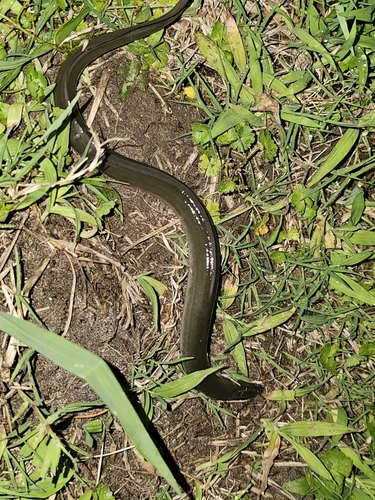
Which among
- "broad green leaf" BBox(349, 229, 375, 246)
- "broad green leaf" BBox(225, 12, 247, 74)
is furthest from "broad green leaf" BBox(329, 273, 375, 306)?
"broad green leaf" BBox(225, 12, 247, 74)

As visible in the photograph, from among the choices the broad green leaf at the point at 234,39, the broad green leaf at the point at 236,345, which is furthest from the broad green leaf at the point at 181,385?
the broad green leaf at the point at 234,39

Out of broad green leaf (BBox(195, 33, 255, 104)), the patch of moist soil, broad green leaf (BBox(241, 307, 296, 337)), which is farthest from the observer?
broad green leaf (BBox(241, 307, 296, 337))

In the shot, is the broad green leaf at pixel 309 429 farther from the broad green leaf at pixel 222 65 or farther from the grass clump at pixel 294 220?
the broad green leaf at pixel 222 65

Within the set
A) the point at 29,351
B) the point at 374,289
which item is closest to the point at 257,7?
the point at 374,289

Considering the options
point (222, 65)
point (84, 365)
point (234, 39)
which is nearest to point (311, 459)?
point (84, 365)

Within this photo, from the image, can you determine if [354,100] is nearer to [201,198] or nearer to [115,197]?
[201,198]

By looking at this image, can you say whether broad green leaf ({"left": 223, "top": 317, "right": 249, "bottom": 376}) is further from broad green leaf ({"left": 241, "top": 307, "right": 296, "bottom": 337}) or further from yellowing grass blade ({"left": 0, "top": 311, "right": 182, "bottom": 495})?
yellowing grass blade ({"left": 0, "top": 311, "right": 182, "bottom": 495})
